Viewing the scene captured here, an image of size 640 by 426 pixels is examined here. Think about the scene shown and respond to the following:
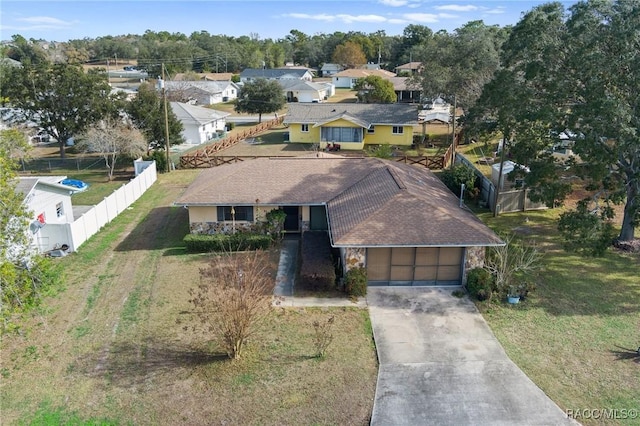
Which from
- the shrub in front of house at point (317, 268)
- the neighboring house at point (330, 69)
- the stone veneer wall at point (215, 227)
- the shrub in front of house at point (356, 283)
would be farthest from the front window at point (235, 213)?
the neighboring house at point (330, 69)

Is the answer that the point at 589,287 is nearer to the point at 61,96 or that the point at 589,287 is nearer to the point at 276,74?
the point at 61,96

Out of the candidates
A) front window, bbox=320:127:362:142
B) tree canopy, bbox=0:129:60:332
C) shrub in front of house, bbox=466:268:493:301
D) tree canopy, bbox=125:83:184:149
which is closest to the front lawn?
shrub in front of house, bbox=466:268:493:301

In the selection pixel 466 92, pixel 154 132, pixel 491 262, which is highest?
pixel 466 92

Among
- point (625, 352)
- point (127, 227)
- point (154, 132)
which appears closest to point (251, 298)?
point (625, 352)

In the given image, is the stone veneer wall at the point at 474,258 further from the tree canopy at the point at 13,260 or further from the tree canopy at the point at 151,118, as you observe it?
the tree canopy at the point at 151,118

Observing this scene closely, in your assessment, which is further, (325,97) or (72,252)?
(325,97)

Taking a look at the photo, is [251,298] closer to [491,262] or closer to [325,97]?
[491,262]
